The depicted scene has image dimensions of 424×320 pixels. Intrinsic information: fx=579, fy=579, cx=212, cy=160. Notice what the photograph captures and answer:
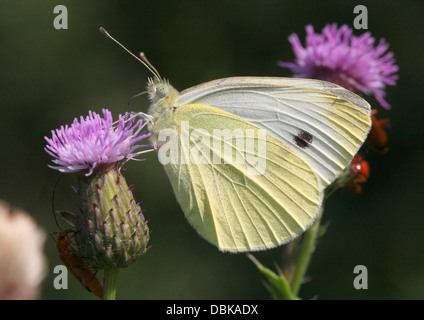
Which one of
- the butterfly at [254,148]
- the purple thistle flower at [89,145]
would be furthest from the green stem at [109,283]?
the butterfly at [254,148]

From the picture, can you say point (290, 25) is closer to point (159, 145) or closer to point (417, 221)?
point (417, 221)

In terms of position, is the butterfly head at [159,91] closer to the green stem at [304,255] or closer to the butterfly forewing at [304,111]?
the butterfly forewing at [304,111]

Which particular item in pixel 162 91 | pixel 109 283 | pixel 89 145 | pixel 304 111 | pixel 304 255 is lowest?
pixel 109 283

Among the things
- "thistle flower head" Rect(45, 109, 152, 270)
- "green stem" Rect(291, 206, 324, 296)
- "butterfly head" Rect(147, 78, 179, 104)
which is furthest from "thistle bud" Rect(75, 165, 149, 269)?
"green stem" Rect(291, 206, 324, 296)

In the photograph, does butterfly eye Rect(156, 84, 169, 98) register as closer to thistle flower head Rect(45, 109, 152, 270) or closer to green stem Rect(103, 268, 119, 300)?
thistle flower head Rect(45, 109, 152, 270)

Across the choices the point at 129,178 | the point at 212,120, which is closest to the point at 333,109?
the point at 212,120

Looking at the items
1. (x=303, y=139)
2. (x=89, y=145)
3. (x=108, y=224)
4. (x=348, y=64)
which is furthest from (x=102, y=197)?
(x=348, y=64)

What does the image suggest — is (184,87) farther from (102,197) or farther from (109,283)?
(109,283)
